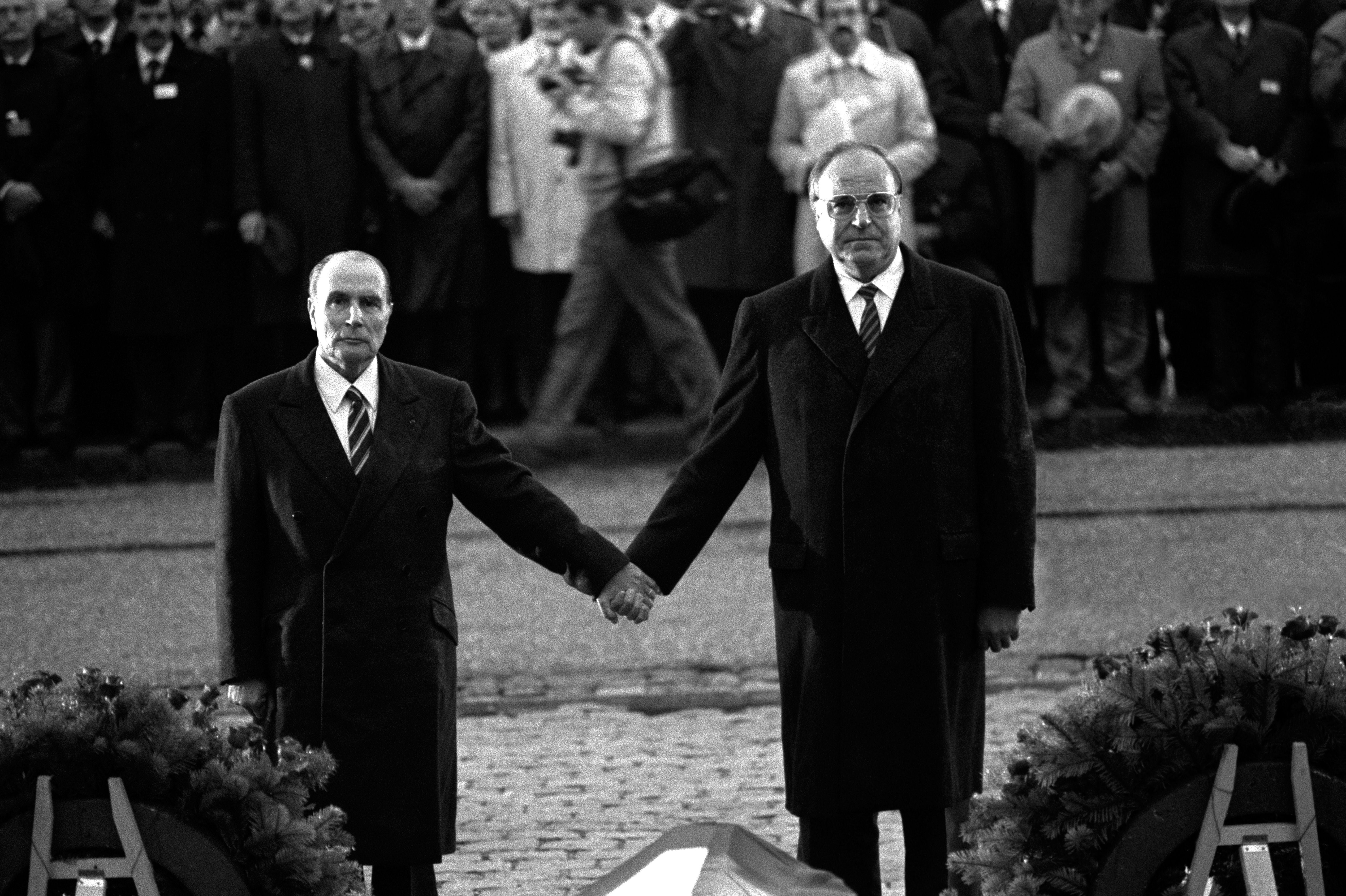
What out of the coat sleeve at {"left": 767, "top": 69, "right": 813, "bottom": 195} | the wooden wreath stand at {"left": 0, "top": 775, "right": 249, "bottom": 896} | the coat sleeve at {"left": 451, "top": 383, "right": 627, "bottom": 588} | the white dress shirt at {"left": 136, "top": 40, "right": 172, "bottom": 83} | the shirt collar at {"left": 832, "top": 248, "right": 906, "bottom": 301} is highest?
the white dress shirt at {"left": 136, "top": 40, "right": 172, "bottom": 83}

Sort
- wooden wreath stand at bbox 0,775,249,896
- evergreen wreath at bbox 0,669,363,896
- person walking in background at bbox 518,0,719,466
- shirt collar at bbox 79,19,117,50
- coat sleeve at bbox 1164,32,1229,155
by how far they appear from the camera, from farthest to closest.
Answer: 1. shirt collar at bbox 79,19,117,50
2. coat sleeve at bbox 1164,32,1229,155
3. person walking in background at bbox 518,0,719,466
4. evergreen wreath at bbox 0,669,363,896
5. wooden wreath stand at bbox 0,775,249,896

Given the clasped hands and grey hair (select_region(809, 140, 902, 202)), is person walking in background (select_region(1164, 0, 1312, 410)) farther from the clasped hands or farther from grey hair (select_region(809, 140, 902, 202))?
the clasped hands

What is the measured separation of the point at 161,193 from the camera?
545 inches

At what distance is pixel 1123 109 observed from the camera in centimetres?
1350

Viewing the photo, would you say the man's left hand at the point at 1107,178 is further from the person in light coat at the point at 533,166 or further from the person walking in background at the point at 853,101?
the person in light coat at the point at 533,166

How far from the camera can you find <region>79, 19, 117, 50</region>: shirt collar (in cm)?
1416

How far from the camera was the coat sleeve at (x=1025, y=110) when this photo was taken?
13.5 meters

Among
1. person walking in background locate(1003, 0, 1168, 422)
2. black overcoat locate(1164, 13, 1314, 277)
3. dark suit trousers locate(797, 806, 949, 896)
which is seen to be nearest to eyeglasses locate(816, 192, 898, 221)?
dark suit trousers locate(797, 806, 949, 896)

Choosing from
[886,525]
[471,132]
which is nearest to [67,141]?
[471,132]

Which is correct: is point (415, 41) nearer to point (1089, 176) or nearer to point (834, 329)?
point (1089, 176)

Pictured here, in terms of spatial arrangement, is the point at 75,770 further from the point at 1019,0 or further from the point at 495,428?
the point at 1019,0

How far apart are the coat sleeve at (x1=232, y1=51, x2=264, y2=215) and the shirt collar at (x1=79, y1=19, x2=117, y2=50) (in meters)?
0.86

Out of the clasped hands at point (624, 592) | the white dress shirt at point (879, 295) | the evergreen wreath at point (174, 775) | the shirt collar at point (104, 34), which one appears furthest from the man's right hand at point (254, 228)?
the evergreen wreath at point (174, 775)

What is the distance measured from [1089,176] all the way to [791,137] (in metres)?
1.63
